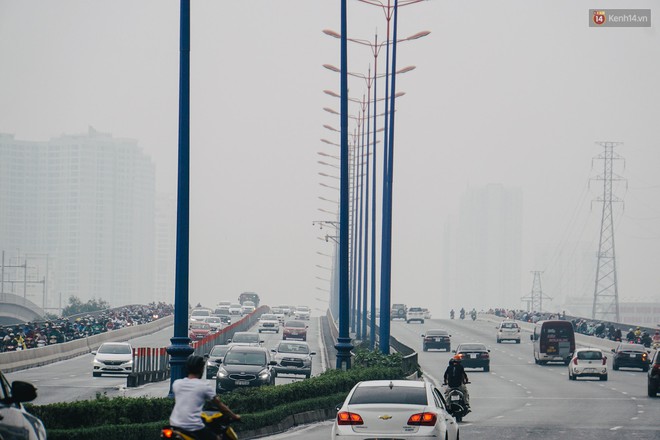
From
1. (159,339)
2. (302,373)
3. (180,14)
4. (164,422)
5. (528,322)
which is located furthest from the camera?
(528,322)

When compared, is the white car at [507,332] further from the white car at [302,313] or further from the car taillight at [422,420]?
the car taillight at [422,420]

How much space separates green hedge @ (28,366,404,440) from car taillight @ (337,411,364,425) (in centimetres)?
352

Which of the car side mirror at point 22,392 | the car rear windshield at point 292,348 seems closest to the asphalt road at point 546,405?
the car rear windshield at point 292,348

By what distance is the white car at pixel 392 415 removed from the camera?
1730 centimetres

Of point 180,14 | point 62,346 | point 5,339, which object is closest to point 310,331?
point 62,346

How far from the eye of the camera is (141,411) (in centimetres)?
2064

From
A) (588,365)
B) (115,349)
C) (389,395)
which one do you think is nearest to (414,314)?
(588,365)

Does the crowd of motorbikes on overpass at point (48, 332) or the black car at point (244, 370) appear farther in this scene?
the crowd of motorbikes on overpass at point (48, 332)

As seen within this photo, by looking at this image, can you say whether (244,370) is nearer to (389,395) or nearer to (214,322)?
(389,395)

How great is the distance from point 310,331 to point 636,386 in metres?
62.5

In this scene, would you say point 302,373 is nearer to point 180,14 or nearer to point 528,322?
point 180,14

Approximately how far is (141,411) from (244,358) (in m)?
21.1

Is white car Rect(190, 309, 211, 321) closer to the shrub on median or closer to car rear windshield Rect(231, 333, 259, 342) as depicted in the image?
car rear windshield Rect(231, 333, 259, 342)

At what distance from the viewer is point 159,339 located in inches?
3605
